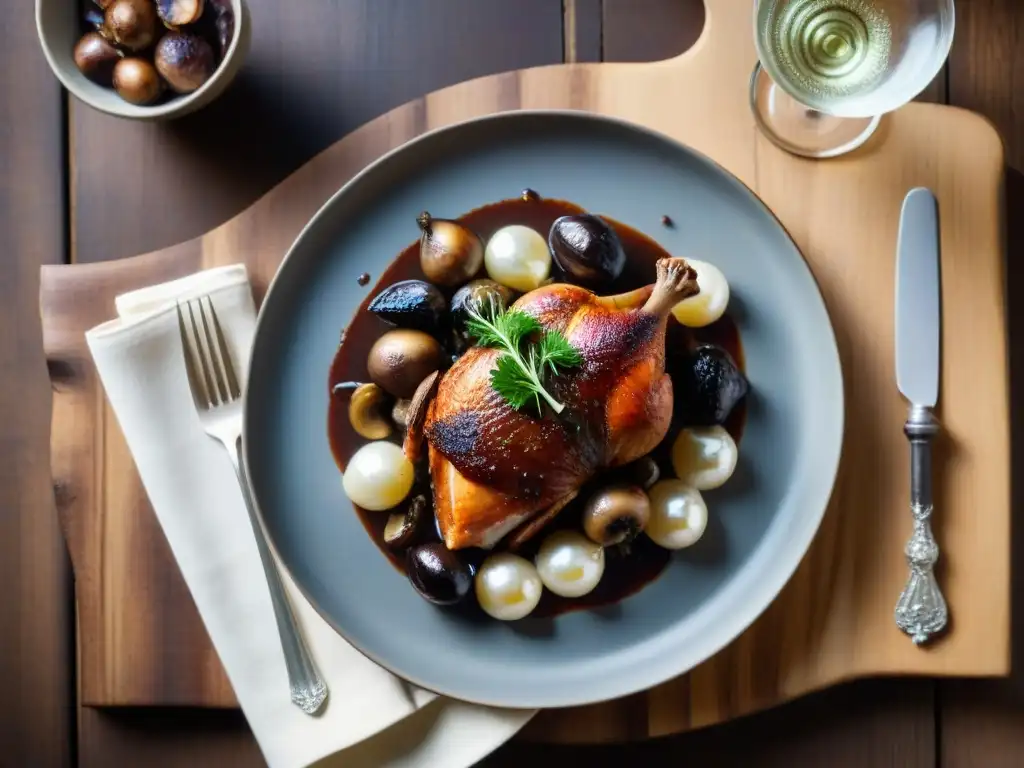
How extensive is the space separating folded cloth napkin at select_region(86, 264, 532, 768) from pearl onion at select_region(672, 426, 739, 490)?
0.49 meters

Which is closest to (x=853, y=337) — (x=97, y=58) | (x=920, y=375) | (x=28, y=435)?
(x=920, y=375)

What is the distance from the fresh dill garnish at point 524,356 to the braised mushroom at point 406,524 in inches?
10.1

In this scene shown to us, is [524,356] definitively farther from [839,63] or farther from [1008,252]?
[1008,252]

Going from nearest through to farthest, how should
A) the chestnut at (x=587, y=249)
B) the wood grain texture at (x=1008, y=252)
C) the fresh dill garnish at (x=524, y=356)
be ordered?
the fresh dill garnish at (x=524, y=356)
the chestnut at (x=587, y=249)
the wood grain texture at (x=1008, y=252)

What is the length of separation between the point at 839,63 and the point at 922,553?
2.54ft

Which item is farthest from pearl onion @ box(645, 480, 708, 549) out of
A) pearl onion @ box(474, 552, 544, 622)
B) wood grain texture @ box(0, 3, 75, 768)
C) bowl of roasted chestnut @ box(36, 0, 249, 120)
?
wood grain texture @ box(0, 3, 75, 768)

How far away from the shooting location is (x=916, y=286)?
141cm

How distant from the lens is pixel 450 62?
1.58 metres

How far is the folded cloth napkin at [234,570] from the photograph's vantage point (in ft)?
4.65

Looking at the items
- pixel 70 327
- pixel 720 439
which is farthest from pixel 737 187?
pixel 70 327

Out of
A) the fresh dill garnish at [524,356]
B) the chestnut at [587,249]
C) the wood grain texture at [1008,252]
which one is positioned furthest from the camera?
the wood grain texture at [1008,252]

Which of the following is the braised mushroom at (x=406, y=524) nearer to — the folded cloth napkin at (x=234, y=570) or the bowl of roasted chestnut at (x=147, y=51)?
the folded cloth napkin at (x=234, y=570)

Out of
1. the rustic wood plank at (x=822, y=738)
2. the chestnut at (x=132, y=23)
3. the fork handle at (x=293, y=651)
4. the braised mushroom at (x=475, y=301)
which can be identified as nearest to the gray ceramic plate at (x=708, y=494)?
the fork handle at (x=293, y=651)

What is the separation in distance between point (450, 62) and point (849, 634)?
1162mm
